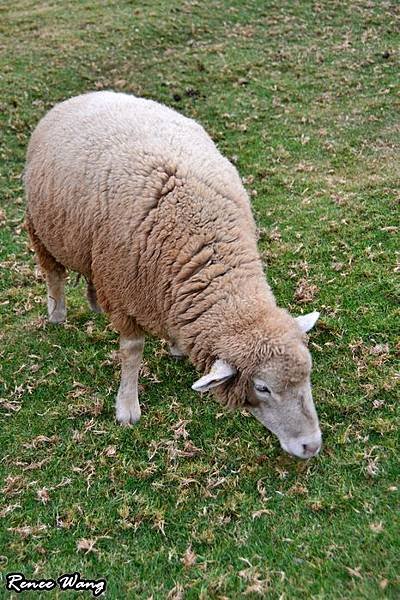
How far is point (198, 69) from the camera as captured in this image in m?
13.1

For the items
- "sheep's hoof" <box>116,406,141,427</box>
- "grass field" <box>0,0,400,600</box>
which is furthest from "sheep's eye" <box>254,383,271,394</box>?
"sheep's hoof" <box>116,406,141,427</box>

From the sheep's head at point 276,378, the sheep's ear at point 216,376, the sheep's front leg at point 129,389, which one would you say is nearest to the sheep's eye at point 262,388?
the sheep's head at point 276,378

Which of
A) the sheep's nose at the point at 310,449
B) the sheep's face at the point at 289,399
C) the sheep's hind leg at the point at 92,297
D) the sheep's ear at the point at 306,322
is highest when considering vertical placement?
the sheep's ear at the point at 306,322

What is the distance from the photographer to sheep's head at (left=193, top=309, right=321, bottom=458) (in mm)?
4043

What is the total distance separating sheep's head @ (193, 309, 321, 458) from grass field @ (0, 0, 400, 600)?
0.58 meters

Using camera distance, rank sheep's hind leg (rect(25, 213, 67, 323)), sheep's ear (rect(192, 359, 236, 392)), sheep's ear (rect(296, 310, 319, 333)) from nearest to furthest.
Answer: sheep's ear (rect(192, 359, 236, 392)) → sheep's ear (rect(296, 310, 319, 333)) → sheep's hind leg (rect(25, 213, 67, 323))

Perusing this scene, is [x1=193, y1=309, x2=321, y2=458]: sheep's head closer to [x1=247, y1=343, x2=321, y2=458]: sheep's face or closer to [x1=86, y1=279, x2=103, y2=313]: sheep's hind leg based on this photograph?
[x1=247, y1=343, x2=321, y2=458]: sheep's face

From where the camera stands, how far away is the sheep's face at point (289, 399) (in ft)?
13.2

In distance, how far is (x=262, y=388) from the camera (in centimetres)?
415

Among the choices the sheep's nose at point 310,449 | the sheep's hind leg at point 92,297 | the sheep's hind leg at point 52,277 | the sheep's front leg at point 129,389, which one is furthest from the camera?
the sheep's hind leg at point 92,297

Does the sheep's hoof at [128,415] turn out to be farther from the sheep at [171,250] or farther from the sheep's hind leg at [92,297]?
the sheep's hind leg at [92,297]

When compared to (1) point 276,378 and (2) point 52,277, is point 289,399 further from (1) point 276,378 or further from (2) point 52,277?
(2) point 52,277

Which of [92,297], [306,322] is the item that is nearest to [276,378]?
[306,322]

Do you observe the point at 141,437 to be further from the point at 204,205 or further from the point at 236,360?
the point at 204,205
